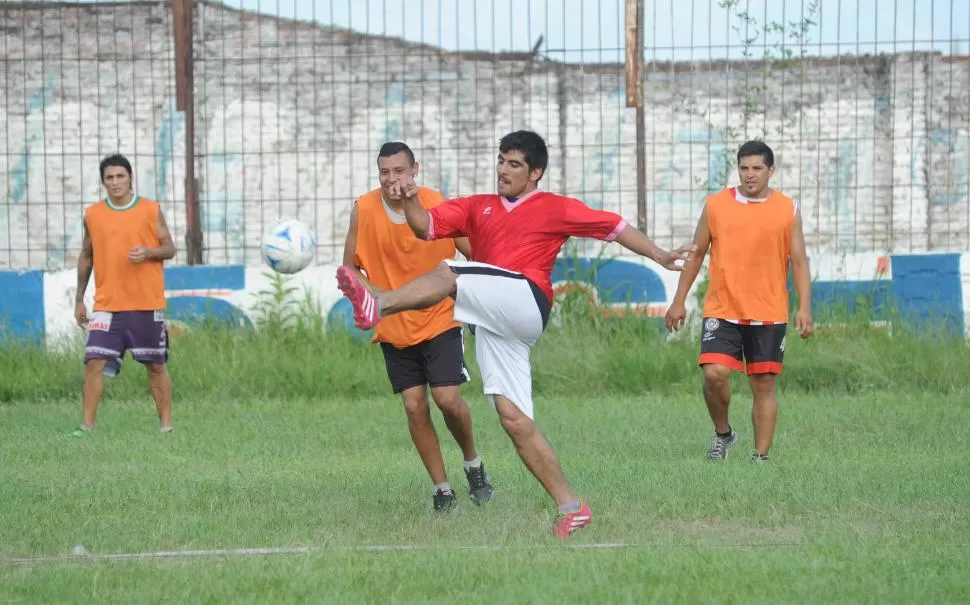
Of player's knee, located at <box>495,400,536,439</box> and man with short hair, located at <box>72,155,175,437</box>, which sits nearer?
player's knee, located at <box>495,400,536,439</box>

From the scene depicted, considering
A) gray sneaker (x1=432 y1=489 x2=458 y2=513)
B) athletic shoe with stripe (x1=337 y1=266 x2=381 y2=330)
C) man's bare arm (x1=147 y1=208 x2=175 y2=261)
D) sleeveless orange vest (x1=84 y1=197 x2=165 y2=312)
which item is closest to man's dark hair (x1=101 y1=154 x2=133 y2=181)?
sleeveless orange vest (x1=84 y1=197 x2=165 y2=312)

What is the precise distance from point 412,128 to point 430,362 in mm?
10383

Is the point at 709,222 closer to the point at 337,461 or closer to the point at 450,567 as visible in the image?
the point at 337,461

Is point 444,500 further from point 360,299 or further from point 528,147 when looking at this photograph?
point 528,147

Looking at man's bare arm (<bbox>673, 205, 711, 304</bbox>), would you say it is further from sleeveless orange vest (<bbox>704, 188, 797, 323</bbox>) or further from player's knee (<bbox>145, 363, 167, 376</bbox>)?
player's knee (<bbox>145, 363, 167, 376</bbox>)

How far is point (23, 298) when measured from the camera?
45.6 feet

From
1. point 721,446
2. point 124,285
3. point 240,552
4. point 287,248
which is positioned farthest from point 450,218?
point 287,248

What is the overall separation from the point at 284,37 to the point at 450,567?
44.8 ft

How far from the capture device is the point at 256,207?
16188 mm

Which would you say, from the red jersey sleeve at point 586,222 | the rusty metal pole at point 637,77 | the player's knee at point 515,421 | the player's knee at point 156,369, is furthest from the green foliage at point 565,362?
the player's knee at point 515,421

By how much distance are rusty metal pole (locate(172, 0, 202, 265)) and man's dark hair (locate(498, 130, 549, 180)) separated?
8119 millimetres

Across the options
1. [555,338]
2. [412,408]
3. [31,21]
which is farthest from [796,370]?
[31,21]

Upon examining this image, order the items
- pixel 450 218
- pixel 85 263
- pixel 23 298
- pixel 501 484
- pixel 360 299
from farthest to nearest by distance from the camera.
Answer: pixel 23 298 → pixel 85 263 → pixel 501 484 → pixel 450 218 → pixel 360 299

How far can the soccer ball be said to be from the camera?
1195 centimetres
